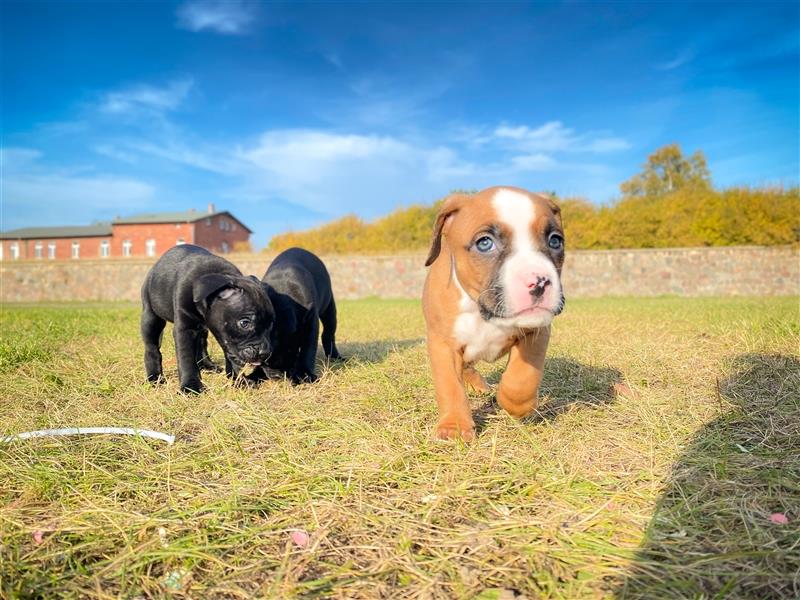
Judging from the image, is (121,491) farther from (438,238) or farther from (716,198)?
(716,198)

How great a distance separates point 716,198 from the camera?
29109 mm

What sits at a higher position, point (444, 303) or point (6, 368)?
point (444, 303)

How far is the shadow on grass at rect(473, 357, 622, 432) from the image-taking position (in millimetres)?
4051

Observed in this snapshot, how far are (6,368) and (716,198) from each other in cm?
3182

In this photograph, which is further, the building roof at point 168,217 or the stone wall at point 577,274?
the building roof at point 168,217

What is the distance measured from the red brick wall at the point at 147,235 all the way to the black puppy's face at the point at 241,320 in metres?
64.4

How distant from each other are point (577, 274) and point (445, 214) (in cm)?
2703

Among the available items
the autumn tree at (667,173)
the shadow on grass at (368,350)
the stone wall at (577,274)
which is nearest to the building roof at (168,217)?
the stone wall at (577,274)

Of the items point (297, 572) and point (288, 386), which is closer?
point (297, 572)

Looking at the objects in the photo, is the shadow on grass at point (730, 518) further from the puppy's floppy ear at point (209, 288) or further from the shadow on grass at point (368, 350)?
the shadow on grass at point (368, 350)

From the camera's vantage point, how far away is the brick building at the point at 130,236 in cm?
6606

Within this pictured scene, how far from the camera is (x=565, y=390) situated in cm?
471

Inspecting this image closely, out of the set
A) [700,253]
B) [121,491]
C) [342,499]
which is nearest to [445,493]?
[342,499]

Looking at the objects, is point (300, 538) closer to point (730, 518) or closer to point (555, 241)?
point (730, 518)
